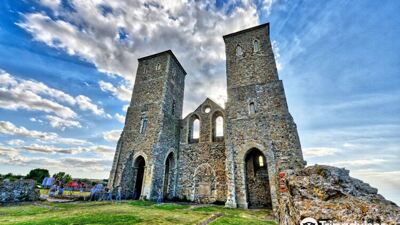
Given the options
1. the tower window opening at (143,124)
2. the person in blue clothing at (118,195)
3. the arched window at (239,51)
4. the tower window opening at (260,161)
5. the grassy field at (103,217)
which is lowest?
the grassy field at (103,217)

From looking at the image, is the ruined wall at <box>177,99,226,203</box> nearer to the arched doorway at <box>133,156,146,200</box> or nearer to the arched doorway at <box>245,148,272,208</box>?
the arched doorway at <box>245,148,272,208</box>

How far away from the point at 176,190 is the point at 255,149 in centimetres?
804

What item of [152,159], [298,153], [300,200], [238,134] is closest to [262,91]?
[238,134]

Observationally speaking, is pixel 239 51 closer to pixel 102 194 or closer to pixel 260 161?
pixel 260 161

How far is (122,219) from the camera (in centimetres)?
636

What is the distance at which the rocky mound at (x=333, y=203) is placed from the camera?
8.68ft

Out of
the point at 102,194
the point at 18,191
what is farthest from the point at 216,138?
the point at 18,191

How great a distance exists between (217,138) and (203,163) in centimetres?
263

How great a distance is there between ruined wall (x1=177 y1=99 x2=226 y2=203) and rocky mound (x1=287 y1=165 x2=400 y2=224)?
11.4 m

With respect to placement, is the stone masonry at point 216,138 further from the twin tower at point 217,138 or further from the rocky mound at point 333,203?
the rocky mound at point 333,203

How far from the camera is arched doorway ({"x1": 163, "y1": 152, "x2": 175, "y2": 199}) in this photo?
51.8 ft

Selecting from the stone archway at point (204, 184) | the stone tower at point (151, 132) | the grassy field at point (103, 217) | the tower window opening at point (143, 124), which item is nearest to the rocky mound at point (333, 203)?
the grassy field at point (103, 217)

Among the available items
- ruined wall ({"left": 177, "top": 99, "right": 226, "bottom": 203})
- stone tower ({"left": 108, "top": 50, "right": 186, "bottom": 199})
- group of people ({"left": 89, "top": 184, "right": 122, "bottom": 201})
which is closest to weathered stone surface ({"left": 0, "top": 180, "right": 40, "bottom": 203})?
group of people ({"left": 89, "top": 184, "right": 122, "bottom": 201})

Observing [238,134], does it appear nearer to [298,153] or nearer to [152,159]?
[298,153]
